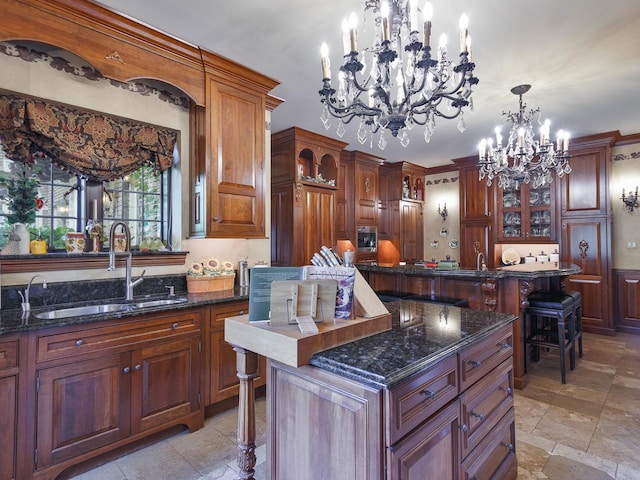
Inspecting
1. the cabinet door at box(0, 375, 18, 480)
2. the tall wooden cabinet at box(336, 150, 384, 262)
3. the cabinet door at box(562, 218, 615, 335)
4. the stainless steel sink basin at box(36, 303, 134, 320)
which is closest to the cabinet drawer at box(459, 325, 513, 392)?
the stainless steel sink basin at box(36, 303, 134, 320)

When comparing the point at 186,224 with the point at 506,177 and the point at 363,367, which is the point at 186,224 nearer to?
the point at 363,367

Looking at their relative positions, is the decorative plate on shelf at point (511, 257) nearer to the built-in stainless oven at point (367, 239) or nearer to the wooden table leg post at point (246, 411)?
the built-in stainless oven at point (367, 239)

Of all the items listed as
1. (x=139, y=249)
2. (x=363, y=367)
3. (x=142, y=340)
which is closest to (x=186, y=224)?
(x=139, y=249)

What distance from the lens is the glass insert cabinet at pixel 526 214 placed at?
5.53 m

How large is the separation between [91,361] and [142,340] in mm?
285

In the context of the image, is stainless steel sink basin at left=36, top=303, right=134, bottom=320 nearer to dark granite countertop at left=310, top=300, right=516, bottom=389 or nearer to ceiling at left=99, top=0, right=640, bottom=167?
dark granite countertop at left=310, top=300, right=516, bottom=389

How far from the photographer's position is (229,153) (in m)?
2.99

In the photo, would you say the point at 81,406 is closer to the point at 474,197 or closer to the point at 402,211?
the point at 402,211

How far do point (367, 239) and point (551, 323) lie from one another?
286cm

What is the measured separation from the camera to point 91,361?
2.02 metres

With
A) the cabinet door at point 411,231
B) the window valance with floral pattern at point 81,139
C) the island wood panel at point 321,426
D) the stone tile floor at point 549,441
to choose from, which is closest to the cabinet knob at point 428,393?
the island wood panel at point 321,426

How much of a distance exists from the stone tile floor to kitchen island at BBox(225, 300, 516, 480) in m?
0.70

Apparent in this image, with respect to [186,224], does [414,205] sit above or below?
above

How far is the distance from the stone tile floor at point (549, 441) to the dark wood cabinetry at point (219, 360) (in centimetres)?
22
